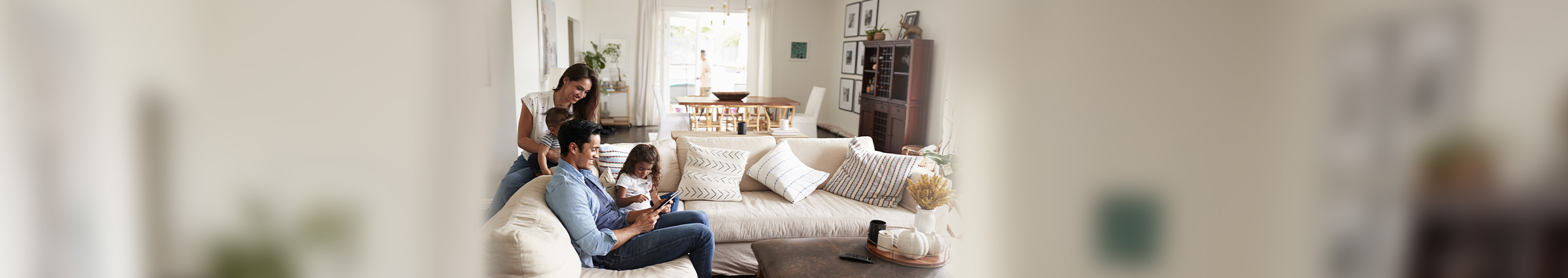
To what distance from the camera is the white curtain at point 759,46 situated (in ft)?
27.1

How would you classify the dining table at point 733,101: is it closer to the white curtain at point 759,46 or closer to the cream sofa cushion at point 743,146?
the white curtain at point 759,46

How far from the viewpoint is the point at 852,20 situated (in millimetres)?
7723

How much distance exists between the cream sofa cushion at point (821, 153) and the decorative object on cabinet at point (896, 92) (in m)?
1.72

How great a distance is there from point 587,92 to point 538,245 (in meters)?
1.34

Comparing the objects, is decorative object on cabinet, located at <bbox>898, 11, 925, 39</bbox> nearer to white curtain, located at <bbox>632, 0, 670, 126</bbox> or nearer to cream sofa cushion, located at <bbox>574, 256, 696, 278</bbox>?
white curtain, located at <bbox>632, 0, 670, 126</bbox>

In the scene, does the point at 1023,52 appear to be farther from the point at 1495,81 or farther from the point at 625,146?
the point at 625,146

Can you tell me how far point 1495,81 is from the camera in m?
0.16

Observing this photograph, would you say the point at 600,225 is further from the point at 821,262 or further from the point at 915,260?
the point at 915,260

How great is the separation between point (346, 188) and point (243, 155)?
0.04 metres

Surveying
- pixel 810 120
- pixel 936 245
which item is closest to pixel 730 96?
pixel 810 120

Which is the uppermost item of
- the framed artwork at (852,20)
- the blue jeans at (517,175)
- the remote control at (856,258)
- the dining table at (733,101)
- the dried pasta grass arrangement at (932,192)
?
the framed artwork at (852,20)

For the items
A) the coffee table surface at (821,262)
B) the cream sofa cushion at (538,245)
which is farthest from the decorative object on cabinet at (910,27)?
the cream sofa cushion at (538,245)

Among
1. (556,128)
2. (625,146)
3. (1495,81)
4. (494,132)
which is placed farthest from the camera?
(625,146)

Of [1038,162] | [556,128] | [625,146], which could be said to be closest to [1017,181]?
[1038,162]
